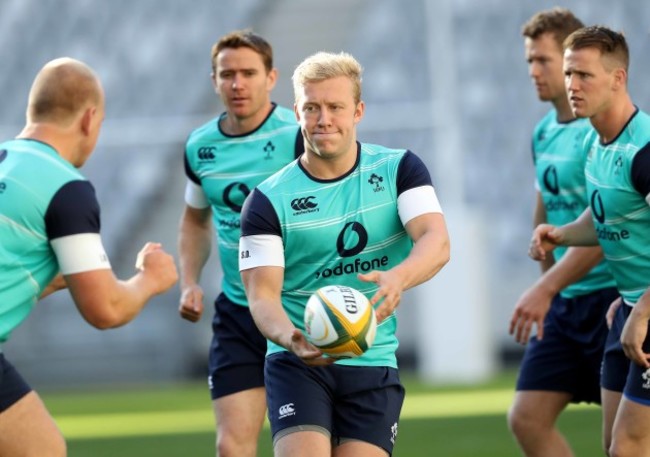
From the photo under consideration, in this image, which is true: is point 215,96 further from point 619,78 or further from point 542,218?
point 619,78

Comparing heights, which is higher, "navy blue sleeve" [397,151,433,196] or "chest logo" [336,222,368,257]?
"navy blue sleeve" [397,151,433,196]

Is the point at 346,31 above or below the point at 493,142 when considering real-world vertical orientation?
above

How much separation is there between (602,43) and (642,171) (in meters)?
0.74

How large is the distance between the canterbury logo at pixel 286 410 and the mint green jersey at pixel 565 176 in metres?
2.41

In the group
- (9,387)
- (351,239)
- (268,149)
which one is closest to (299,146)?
(268,149)

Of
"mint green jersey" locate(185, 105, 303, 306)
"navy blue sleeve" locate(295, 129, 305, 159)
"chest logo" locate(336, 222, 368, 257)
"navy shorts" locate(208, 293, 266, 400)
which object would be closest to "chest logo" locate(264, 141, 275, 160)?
"mint green jersey" locate(185, 105, 303, 306)

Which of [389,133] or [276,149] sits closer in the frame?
[276,149]

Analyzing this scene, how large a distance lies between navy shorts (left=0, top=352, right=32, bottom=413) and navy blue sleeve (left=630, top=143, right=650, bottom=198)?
2854 millimetres

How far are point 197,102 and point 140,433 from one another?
1130 cm

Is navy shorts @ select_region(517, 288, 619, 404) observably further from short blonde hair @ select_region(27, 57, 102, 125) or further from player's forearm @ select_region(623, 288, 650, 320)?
short blonde hair @ select_region(27, 57, 102, 125)

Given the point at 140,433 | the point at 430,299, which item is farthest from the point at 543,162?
the point at 430,299

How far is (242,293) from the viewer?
766cm

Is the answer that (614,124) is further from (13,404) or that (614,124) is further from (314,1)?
(314,1)

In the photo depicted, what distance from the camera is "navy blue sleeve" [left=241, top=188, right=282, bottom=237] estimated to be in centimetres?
608
